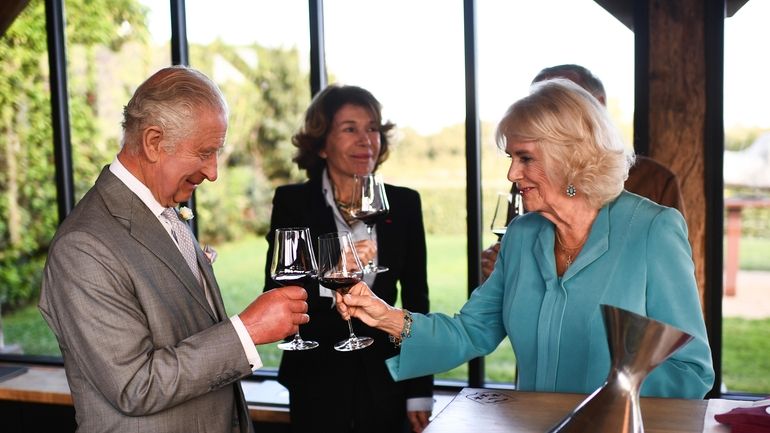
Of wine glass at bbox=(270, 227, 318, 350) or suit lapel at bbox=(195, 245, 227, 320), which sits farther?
suit lapel at bbox=(195, 245, 227, 320)

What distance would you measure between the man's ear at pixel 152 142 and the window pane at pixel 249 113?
4089 mm

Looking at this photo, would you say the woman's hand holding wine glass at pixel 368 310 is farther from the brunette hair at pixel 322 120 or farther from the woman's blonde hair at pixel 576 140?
the brunette hair at pixel 322 120

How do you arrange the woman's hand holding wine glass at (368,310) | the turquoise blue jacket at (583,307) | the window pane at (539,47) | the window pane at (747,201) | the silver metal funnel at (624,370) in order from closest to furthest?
the silver metal funnel at (624,370)
the turquoise blue jacket at (583,307)
the woman's hand holding wine glass at (368,310)
the window pane at (747,201)
the window pane at (539,47)

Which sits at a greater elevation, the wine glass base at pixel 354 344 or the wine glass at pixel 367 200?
the wine glass at pixel 367 200

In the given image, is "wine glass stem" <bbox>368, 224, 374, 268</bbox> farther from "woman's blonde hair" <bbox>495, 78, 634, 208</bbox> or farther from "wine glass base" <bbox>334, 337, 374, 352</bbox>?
"woman's blonde hair" <bbox>495, 78, 634, 208</bbox>

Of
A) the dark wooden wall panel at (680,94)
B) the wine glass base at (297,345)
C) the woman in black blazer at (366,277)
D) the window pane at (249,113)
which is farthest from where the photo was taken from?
the window pane at (249,113)

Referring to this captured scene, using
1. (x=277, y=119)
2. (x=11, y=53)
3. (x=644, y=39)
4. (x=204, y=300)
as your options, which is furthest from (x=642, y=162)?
(x=11, y=53)

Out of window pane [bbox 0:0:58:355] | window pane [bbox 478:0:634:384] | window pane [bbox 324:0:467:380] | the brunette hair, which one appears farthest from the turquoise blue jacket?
window pane [bbox 0:0:58:355]

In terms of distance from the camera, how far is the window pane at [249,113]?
20.0 ft

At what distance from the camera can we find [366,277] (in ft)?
9.17

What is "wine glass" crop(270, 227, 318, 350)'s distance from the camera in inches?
74.9

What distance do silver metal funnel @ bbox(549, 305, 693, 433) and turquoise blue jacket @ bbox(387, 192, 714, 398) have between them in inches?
18.9

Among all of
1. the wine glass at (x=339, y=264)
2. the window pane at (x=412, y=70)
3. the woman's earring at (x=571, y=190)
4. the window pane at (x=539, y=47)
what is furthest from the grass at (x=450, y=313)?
the wine glass at (x=339, y=264)

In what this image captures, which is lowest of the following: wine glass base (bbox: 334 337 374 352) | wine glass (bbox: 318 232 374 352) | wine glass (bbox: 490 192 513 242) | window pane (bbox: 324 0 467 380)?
wine glass base (bbox: 334 337 374 352)
